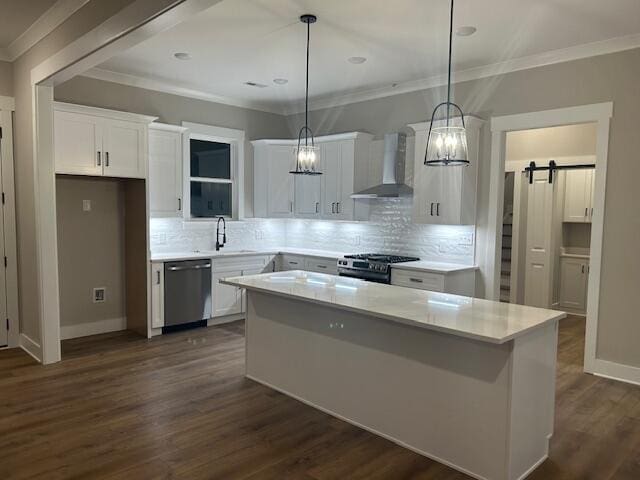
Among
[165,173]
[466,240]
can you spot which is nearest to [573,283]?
[466,240]

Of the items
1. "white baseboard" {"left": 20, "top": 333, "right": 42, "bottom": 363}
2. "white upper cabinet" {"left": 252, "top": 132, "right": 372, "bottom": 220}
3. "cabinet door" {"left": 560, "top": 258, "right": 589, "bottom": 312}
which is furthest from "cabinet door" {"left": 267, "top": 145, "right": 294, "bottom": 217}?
"cabinet door" {"left": 560, "top": 258, "right": 589, "bottom": 312}

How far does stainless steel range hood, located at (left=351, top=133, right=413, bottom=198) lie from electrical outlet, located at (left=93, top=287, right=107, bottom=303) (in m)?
3.06

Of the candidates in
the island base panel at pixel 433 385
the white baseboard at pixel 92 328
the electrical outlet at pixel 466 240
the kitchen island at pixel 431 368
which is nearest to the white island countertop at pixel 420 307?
the kitchen island at pixel 431 368

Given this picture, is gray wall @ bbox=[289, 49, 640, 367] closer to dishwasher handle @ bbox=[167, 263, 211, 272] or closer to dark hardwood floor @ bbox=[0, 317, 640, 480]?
dark hardwood floor @ bbox=[0, 317, 640, 480]

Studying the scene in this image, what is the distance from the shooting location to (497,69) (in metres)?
4.72

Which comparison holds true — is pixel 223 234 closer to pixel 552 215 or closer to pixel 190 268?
pixel 190 268

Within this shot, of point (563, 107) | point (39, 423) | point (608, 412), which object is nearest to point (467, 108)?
point (563, 107)

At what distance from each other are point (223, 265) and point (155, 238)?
2.78 feet

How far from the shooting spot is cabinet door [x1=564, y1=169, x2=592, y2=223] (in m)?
6.38

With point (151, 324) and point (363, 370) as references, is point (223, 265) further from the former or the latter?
point (363, 370)

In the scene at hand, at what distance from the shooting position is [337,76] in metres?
5.25

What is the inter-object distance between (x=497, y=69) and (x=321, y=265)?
2.85 meters

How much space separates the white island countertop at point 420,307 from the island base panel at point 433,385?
117 millimetres

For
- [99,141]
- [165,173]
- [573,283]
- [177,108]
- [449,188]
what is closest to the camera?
[99,141]
